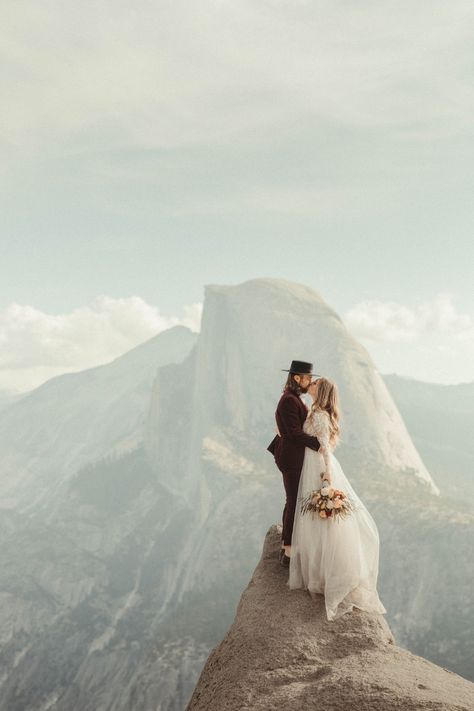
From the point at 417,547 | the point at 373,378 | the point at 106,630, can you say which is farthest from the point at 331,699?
the point at 373,378

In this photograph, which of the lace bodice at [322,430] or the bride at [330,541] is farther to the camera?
the lace bodice at [322,430]

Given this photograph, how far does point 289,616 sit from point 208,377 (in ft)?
545

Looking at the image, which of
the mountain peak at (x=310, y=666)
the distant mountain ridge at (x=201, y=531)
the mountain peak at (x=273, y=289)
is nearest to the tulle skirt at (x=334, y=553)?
the mountain peak at (x=310, y=666)

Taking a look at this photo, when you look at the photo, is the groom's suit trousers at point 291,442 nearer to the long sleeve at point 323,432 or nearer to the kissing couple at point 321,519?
the kissing couple at point 321,519

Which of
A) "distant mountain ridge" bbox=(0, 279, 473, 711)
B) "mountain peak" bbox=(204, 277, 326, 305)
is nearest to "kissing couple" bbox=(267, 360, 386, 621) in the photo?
"distant mountain ridge" bbox=(0, 279, 473, 711)

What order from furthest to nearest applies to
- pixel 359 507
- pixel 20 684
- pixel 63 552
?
1. pixel 63 552
2. pixel 20 684
3. pixel 359 507

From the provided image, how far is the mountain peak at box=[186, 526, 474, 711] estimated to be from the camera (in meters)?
5.84

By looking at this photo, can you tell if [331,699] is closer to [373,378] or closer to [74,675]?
[74,675]

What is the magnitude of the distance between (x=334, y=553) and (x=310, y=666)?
1.55 metres

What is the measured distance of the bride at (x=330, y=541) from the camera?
313 inches

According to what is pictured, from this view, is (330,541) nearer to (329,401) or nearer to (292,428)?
(292,428)

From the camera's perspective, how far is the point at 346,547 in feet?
26.4

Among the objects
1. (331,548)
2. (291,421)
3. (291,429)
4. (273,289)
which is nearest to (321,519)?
(331,548)

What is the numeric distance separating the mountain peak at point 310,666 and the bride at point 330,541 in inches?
9.9
